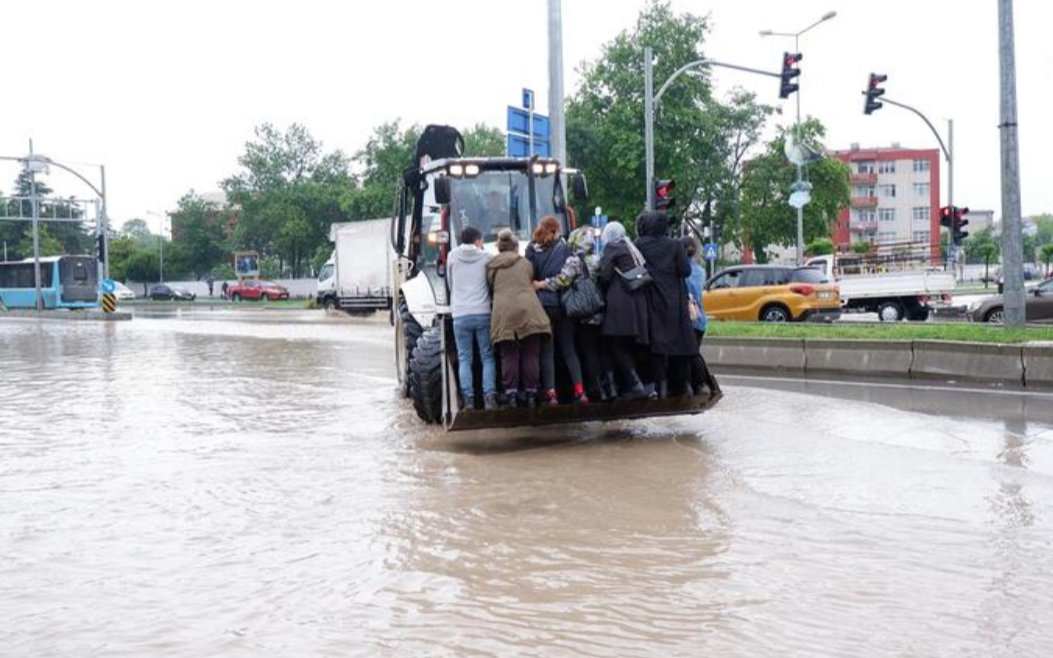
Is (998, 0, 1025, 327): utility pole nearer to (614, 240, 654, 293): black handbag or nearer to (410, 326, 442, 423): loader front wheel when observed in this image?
(614, 240, 654, 293): black handbag

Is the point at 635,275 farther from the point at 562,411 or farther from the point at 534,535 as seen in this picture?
the point at 534,535

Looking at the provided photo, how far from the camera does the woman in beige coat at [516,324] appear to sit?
896cm

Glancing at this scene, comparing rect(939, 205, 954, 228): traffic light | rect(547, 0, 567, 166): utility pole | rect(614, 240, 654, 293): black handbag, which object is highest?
rect(547, 0, 567, 166): utility pole

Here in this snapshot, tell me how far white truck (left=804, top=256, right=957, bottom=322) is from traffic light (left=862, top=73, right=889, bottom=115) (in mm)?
4781

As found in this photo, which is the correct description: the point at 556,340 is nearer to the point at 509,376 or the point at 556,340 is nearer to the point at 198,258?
the point at 509,376

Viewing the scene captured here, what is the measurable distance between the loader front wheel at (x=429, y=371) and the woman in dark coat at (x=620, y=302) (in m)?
1.64

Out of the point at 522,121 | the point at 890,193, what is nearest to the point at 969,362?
the point at 522,121

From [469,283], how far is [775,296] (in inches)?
670

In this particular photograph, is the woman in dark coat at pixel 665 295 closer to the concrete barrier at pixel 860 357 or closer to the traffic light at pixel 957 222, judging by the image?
the concrete barrier at pixel 860 357

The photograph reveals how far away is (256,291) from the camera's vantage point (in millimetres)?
75875

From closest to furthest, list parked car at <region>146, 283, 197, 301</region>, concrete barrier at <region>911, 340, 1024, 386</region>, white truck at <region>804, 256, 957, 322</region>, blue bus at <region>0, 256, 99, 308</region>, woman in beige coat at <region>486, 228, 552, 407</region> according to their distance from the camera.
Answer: woman in beige coat at <region>486, 228, 552, 407</region>, concrete barrier at <region>911, 340, 1024, 386</region>, white truck at <region>804, 256, 957, 322</region>, blue bus at <region>0, 256, 99, 308</region>, parked car at <region>146, 283, 197, 301</region>

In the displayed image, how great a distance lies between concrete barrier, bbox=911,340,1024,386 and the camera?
1457 cm

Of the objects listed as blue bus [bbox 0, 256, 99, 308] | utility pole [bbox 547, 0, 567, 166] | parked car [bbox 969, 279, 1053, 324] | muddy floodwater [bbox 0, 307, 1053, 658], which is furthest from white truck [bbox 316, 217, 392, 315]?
muddy floodwater [bbox 0, 307, 1053, 658]

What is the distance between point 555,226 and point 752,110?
5971cm
